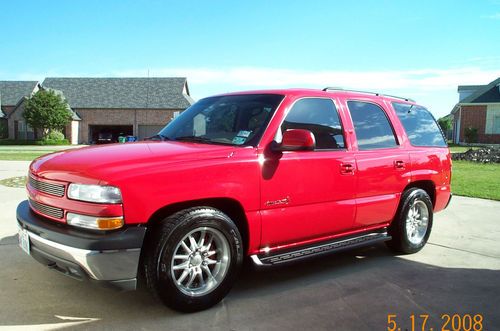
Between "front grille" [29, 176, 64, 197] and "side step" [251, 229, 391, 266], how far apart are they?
1687 millimetres

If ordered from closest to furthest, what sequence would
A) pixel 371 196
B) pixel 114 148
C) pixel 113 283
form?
pixel 113 283 < pixel 114 148 < pixel 371 196

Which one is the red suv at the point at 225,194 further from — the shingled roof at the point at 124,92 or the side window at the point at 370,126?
the shingled roof at the point at 124,92

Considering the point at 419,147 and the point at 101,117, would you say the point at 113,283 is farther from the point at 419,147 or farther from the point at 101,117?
the point at 101,117

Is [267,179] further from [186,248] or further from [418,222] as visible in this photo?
[418,222]

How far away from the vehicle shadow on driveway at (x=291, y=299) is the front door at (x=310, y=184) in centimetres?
50

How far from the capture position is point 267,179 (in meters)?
3.87

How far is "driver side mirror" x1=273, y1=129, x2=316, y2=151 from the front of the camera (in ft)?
12.6

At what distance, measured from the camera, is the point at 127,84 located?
55.4m

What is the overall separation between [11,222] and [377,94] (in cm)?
550

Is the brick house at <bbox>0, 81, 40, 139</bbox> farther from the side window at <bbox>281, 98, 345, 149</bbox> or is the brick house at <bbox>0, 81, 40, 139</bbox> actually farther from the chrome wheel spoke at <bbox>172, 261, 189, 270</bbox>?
the chrome wheel spoke at <bbox>172, 261, 189, 270</bbox>

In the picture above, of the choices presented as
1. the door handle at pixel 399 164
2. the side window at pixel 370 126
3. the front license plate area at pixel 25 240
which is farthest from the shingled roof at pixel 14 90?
the door handle at pixel 399 164

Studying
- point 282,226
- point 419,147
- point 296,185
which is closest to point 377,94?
point 419,147

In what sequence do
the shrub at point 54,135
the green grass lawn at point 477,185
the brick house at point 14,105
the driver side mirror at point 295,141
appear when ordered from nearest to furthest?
the driver side mirror at point 295,141
the green grass lawn at point 477,185
the shrub at point 54,135
the brick house at point 14,105

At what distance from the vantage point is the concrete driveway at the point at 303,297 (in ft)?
11.4
